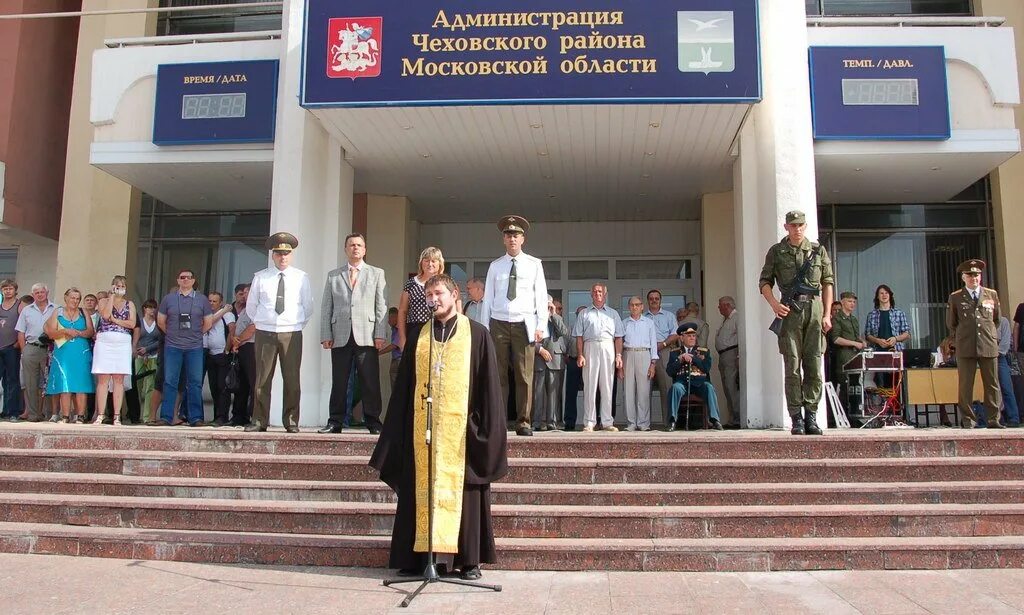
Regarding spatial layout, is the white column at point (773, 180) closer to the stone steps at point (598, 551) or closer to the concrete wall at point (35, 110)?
the stone steps at point (598, 551)

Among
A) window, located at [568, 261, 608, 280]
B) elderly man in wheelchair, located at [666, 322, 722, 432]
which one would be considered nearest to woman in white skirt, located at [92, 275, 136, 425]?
elderly man in wheelchair, located at [666, 322, 722, 432]

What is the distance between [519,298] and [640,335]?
9.13ft

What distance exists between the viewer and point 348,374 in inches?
307

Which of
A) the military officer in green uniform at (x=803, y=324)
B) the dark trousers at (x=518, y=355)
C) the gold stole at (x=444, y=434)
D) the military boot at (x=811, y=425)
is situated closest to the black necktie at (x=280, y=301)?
the dark trousers at (x=518, y=355)

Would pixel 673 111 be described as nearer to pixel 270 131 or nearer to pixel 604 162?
pixel 604 162

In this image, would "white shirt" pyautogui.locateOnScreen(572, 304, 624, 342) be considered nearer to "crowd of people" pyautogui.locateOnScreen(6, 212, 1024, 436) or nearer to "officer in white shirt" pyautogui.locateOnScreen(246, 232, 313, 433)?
"crowd of people" pyautogui.locateOnScreen(6, 212, 1024, 436)

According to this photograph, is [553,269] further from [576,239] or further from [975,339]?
[975,339]

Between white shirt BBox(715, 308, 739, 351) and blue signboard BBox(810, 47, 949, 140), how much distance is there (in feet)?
8.23

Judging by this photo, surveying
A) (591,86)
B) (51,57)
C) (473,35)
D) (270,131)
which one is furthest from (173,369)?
(51,57)

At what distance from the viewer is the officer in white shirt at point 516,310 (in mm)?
7578

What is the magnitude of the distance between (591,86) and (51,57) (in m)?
10.6

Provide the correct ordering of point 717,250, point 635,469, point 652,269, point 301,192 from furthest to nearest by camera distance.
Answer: point 652,269, point 717,250, point 301,192, point 635,469

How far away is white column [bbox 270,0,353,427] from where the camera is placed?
379 inches

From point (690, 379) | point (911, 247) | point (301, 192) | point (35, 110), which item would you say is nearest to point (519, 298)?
point (690, 379)
